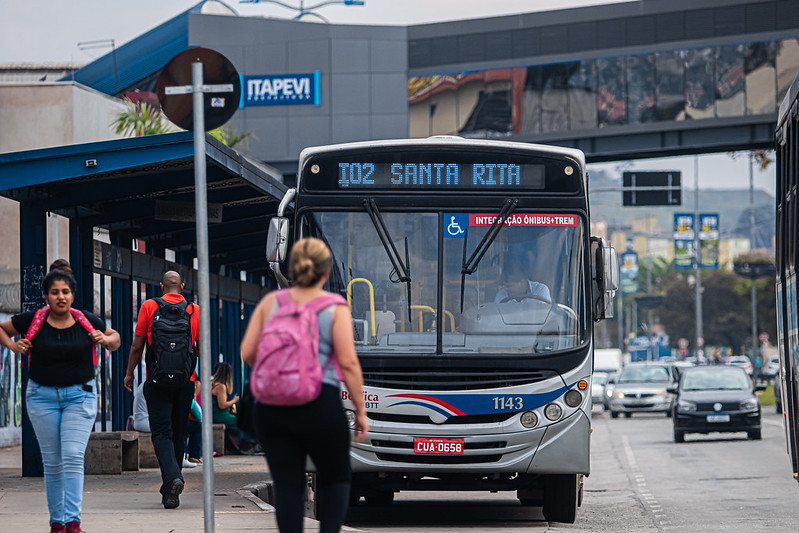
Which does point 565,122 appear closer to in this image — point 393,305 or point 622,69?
point 622,69

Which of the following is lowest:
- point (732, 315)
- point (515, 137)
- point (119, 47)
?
point (732, 315)

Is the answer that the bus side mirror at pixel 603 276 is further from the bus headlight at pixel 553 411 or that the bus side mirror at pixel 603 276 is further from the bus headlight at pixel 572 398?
the bus headlight at pixel 553 411

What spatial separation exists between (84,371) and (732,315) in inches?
4320

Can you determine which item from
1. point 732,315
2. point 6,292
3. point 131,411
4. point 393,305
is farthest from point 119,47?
point 732,315

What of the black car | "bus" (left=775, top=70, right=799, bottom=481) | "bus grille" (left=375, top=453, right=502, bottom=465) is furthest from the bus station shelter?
the black car

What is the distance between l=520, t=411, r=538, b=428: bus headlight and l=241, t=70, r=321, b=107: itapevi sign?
137 ft

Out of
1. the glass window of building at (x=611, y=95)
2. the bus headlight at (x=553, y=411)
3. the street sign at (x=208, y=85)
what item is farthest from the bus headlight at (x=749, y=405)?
the street sign at (x=208, y=85)

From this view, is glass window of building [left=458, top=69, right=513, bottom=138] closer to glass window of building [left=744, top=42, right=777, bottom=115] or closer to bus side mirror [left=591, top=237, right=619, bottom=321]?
glass window of building [left=744, top=42, right=777, bottom=115]

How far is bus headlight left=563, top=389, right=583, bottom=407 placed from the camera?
1130 cm

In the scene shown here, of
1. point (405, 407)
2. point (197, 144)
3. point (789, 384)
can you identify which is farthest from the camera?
point (789, 384)

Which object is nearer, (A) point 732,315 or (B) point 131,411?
(B) point 131,411

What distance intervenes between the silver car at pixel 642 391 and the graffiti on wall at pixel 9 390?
22940 millimetres

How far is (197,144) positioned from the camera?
798 cm

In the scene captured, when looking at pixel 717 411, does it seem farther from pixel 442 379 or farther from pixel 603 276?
pixel 442 379
